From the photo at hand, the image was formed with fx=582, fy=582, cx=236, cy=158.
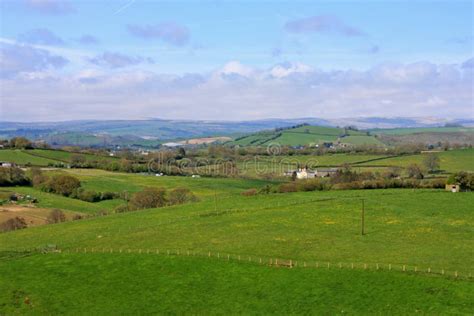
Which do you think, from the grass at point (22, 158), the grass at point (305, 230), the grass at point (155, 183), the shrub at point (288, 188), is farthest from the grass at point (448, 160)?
the grass at point (22, 158)

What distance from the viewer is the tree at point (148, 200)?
90625mm

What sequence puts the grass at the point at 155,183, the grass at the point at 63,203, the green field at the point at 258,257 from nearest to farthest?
1. the green field at the point at 258,257
2. the grass at the point at 63,203
3. the grass at the point at 155,183

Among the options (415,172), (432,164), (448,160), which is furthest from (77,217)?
(448,160)

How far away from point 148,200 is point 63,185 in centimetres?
2193

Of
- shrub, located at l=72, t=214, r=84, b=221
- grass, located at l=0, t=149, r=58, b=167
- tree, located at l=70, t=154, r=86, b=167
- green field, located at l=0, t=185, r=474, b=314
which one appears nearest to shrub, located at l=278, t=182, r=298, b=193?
green field, located at l=0, t=185, r=474, b=314

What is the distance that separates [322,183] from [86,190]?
42.6 m

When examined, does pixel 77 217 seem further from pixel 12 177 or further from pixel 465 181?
pixel 465 181

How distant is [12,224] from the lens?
7688 centimetres

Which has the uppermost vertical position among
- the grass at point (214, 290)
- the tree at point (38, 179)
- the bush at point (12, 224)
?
the tree at point (38, 179)

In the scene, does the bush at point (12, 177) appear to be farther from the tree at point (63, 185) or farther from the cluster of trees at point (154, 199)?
the cluster of trees at point (154, 199)

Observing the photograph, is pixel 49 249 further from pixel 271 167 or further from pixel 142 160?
pixel 142 160

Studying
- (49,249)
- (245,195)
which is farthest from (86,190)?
(49,249)

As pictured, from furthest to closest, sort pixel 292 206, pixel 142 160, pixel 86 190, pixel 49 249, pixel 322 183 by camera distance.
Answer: pixel 142 160 → pixel 86 190 → pixel 322 183 → pixel 292 206 → pixel 49 249

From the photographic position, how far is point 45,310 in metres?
41.0
